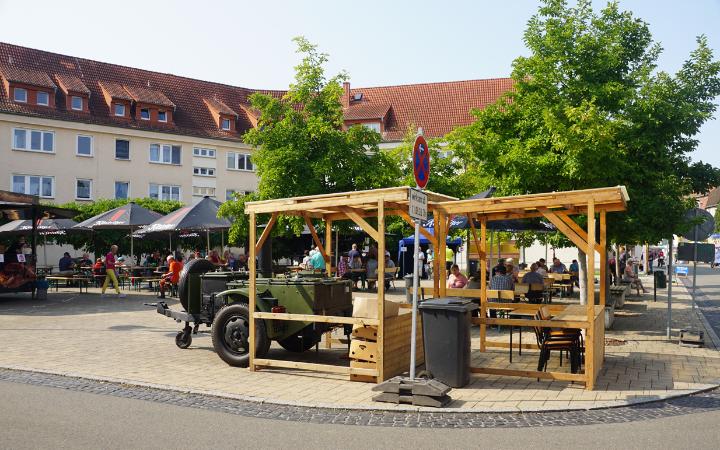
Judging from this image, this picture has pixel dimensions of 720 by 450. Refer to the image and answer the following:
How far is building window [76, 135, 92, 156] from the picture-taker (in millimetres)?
45375

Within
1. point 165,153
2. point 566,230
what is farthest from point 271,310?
point 165,153

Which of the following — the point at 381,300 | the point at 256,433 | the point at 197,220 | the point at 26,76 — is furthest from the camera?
the point at 26,76

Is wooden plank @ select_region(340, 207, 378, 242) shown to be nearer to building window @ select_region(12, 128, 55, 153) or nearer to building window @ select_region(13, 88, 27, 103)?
building window @ select_region(12, 128, 55, 153)

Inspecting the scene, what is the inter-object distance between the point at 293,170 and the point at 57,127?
27869 millimetres

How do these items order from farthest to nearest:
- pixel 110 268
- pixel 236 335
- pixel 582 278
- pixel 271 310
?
1. pixel 110 268
2. pixel 582 278
3. pixel 236 335
4. pixel 271 310

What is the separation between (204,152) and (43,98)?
37.7 feet

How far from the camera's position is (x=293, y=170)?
22016 mm

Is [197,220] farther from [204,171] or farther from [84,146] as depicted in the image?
[204,171]

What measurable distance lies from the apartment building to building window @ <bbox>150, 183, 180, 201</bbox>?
0.07 metres

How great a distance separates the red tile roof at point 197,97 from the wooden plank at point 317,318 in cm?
3748

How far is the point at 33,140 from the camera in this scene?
4316 centimetres

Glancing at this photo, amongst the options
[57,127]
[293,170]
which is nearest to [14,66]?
[57,127]

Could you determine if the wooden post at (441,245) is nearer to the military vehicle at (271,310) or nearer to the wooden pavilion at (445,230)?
the wooden pavilion at (445,230)

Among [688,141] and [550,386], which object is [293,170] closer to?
[688,141]
